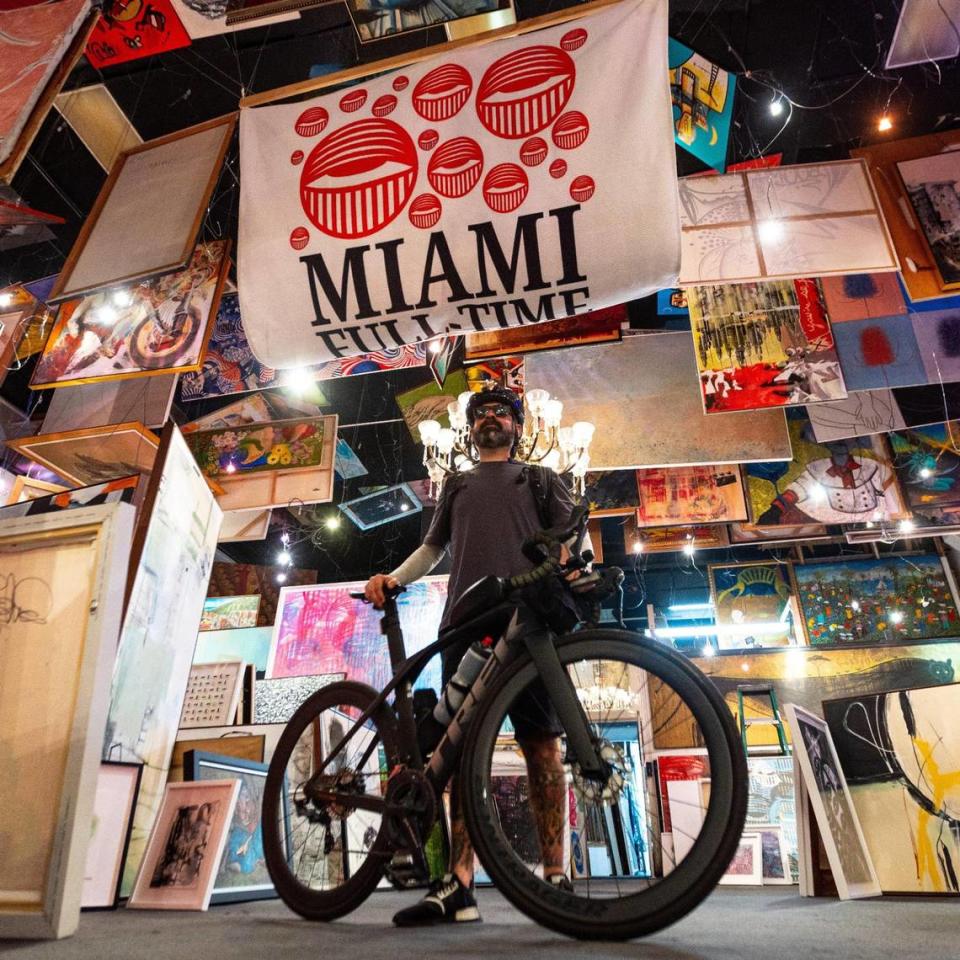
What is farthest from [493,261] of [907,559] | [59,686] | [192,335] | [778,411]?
[907,559]

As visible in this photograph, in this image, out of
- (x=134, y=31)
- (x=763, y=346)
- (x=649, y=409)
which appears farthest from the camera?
(x=649, y=409)

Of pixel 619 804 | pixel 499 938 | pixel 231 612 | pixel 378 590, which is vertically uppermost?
pixel 231 612

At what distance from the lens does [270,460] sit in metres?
6.96

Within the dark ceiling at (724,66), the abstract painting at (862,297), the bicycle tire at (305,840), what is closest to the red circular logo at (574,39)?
the dark ceiling at (724,66)

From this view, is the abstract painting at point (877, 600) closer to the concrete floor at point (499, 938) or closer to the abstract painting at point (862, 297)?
the abstract painting at point (862, 297)

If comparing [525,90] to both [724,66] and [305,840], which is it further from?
[305,840]

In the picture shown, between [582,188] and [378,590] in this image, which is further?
[582,188]

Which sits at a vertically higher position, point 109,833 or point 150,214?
point 150,214

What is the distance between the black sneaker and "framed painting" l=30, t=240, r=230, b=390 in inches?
136

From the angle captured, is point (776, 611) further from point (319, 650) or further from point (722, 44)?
point (722, 44)

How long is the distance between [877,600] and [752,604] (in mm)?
1609

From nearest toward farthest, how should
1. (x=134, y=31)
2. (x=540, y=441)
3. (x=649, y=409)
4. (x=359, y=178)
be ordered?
1. (x=359, y=178)
2. (x=134, y=31)
3. (x=540, y=441)
4. (x=649, y=409)

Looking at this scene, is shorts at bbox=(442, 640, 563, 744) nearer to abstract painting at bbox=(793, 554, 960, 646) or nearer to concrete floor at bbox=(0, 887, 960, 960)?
concrete floor at bbox=(0, 887, 960, 960)

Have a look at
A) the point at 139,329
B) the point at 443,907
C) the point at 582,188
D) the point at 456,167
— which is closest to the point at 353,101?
the point at 456,167
